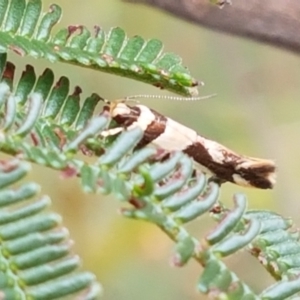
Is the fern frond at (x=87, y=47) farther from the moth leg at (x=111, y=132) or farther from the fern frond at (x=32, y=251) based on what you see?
the fern frond at (x=32, y=251)

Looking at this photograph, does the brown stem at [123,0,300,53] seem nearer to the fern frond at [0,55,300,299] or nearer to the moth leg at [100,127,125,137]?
the moth leg at [100,127,125,137]

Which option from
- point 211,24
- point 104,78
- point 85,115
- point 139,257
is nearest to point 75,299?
point 85,115

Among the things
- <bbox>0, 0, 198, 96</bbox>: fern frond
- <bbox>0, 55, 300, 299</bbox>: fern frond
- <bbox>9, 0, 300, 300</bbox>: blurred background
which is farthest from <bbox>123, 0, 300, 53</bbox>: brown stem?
<bbox>9, 0, 300, 300</bbox>: blurred background

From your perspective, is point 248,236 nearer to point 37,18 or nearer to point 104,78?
point 37,18

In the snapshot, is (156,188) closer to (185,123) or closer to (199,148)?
(199,148)

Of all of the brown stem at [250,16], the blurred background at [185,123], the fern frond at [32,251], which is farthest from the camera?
the blurred background at [185,123]

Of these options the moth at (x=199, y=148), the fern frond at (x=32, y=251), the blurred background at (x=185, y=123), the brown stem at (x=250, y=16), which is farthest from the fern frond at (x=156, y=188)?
the blurred background at (x=185, y=123)
